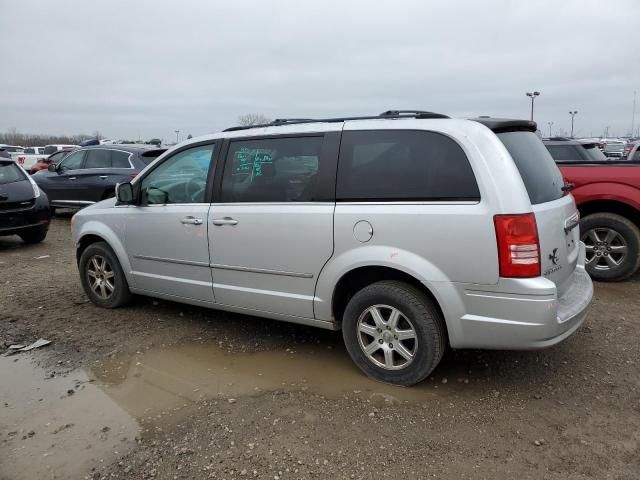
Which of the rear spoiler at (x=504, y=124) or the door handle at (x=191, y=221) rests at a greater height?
the rear spoiler at (x=504, y=124)

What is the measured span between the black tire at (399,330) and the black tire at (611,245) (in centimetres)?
358

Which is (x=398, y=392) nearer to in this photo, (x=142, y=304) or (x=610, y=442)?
(x=610, y=442)

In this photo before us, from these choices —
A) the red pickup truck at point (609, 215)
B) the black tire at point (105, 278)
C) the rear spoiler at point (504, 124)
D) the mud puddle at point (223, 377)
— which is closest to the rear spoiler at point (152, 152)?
the black tire at point (105, 278)

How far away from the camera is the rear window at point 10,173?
28.7 feet

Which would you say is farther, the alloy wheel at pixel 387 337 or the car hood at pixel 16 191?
the car hood at pixel 16 191

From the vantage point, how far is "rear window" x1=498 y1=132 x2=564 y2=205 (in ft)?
10.9

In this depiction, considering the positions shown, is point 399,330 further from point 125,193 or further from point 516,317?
point 125,193

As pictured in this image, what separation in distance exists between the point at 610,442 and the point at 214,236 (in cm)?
299

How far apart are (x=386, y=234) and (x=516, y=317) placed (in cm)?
92

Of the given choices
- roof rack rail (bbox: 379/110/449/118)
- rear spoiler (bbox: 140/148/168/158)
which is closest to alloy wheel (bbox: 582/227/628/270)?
roof rack rail (bbox: 379/110/449/118)

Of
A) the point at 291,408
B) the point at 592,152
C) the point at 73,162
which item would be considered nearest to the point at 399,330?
the point at 291,408

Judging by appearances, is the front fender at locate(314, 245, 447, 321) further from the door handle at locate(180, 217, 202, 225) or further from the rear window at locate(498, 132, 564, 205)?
the door handle at locate(180, 217, 202, 225)

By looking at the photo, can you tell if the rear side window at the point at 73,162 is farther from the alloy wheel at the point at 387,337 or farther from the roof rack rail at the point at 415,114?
the alloy wheel at the point at 387,337

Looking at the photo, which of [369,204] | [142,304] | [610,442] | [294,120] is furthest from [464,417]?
[142,304]
